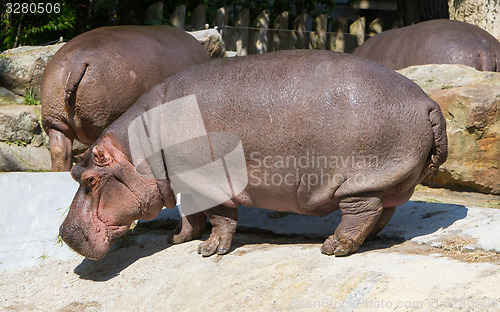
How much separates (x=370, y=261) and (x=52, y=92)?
341 cm

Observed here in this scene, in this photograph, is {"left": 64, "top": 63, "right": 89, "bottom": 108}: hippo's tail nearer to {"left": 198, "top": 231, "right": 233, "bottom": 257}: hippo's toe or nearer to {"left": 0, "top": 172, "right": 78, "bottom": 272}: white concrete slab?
{"left": 0, "top": 172, "right": 78, "bottom": 272}: white concrete slab

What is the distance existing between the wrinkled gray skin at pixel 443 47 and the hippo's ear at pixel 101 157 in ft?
14.3

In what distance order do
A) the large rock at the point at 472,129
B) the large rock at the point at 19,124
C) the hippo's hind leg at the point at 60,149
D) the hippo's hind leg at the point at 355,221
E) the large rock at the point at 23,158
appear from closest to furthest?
the hippo's hind leg at the point at 355,221 < the large rock at the point at 472,129 < the hippo's hind leg at the point at 60,149 < the large rock at the point at 23,158 < the large rock at the point at 19,124

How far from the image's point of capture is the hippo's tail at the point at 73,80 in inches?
203

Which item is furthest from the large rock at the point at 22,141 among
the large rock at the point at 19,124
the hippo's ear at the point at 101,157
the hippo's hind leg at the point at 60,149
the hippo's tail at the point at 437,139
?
the hippo's tail at the point at 437,139

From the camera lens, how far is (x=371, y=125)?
10.7 ft

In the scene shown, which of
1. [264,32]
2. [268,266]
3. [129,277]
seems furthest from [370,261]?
[264,32]

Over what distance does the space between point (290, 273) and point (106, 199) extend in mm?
1308

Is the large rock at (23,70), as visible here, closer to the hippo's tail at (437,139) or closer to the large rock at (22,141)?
the large rock at (22,141)

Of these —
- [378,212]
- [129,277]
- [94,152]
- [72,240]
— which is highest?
[94,152]

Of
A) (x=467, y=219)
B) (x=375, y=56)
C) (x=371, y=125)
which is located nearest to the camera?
(x=371, y=125)

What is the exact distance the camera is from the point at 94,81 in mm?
5180

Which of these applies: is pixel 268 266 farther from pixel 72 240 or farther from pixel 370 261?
pixel 72 240

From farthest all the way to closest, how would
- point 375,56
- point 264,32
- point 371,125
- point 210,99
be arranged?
point 264,32
point 375,56
point 210,99
point 371,125
